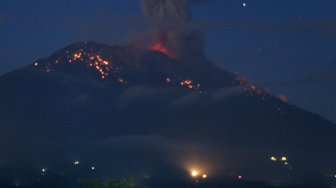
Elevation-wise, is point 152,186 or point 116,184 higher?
point 152,186

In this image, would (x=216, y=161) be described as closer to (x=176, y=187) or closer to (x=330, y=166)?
(x=330, y=166)

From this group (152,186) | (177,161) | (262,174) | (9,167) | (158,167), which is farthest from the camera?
(177,161)

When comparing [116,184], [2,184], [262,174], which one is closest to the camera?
[116,184]

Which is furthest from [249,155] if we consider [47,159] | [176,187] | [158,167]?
[176,187]

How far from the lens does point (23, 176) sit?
126 metres

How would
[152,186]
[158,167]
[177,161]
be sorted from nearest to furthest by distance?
[152,186] → [158,167] → [177,161]

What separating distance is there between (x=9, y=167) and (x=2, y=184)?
162ft

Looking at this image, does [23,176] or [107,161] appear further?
[107,161]

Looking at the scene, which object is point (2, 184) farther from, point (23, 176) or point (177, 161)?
point (177, 161)

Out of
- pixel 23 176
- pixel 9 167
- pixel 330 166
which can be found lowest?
pixel 23 176

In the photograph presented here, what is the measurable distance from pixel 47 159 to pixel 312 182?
301 ft

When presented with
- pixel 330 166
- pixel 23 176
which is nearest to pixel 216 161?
pixel 330 166

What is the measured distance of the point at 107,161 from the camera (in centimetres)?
19050

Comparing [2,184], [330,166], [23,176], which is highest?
[330,166]
